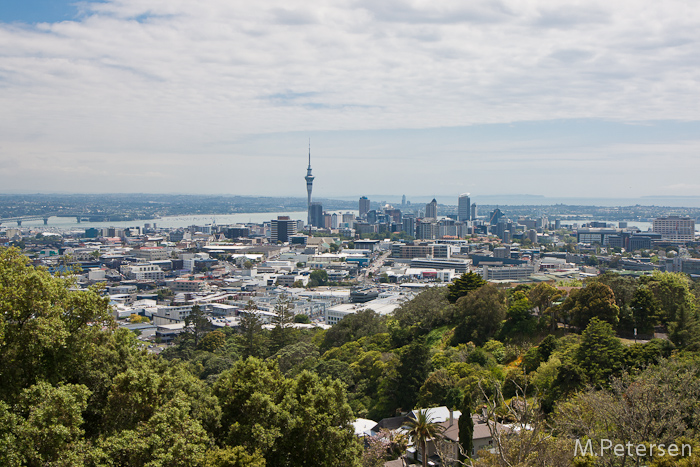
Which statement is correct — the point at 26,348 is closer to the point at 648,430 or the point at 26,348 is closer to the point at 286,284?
the point at 648,430

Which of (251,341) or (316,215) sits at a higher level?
(316,215)

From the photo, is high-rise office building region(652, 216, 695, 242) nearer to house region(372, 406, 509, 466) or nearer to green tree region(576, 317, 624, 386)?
green tree region(576, 317, 624, 386)

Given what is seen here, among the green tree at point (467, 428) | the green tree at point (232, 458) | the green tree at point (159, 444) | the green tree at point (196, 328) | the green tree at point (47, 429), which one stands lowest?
the green tree at point (196, 328)

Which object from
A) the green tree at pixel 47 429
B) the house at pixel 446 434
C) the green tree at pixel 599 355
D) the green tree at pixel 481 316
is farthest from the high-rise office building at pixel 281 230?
the green tree at pixel 47 429

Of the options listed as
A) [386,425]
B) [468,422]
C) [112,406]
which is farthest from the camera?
[386,425]

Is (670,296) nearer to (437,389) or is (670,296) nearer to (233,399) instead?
(437,389)

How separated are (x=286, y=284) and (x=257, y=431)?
2015 inches

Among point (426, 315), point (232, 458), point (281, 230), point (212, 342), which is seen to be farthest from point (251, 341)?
point (281, 230)

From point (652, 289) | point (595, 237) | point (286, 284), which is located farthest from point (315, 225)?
point (652, 289)

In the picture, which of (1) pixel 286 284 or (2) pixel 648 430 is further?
(1) pixel 286 284

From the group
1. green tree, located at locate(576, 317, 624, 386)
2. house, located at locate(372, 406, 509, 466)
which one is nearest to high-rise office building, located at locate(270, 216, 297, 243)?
house, located at locate(372, 406, 509, 466)

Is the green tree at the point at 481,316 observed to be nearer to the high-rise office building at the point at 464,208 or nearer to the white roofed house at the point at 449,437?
the white roofed house at the point at 449,437

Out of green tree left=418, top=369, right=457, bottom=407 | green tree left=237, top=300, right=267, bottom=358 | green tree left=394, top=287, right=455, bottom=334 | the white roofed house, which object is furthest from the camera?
green tree left=237, top=300, right=267, bottom=358

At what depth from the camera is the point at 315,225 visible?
124 meters
